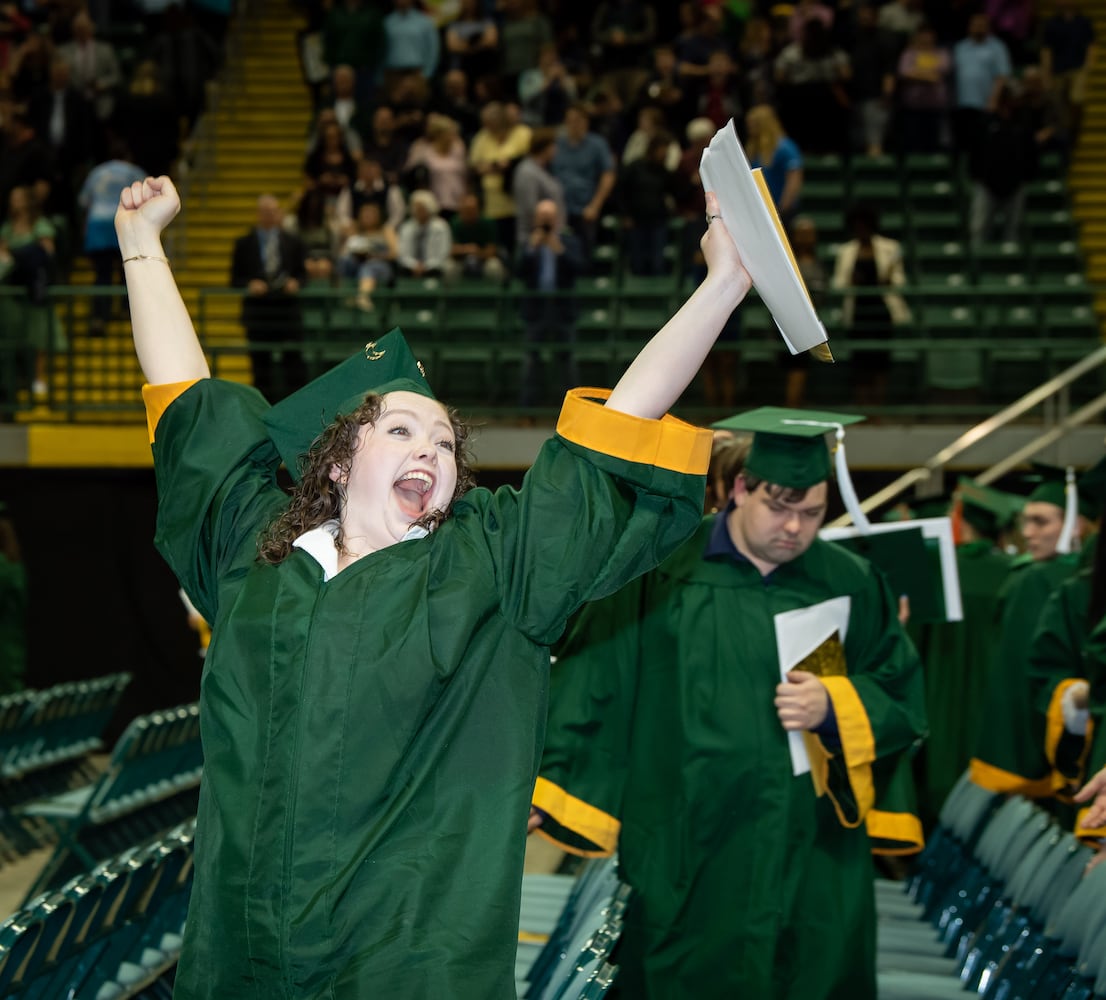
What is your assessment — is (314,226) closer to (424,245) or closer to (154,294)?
(424,245)

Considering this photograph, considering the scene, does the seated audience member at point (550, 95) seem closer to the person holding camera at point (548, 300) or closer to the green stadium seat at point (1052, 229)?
the person holding camera at point (548, 300)

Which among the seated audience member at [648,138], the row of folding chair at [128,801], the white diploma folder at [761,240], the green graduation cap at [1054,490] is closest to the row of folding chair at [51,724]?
the row of folding chair at [128,801]

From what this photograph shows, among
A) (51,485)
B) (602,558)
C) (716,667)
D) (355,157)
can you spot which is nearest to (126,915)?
(716,667)

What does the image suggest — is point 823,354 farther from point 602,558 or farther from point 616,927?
point 616,927

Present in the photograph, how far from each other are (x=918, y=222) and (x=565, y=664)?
415 inches

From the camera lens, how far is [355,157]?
14.2 metres

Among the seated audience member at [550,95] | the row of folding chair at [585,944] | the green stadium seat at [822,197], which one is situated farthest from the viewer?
the green stadium seat at [822,197]

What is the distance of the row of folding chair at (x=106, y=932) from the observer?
3.55 metres

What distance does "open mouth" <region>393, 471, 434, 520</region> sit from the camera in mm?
2873

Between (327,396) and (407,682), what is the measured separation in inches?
26.1

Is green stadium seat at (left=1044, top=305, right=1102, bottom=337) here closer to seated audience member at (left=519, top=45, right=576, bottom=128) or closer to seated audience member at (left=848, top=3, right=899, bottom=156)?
seated audience member at (left=848, top=3, right=899, bottom=156)

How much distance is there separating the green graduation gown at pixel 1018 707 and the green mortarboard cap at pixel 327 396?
12.8 feet

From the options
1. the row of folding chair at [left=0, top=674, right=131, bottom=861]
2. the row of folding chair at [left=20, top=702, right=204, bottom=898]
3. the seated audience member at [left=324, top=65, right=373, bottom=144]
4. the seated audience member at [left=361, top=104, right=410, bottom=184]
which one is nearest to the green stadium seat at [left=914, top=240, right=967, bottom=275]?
the seated audience member at [left=361, top=104, right=410, bottom=184]

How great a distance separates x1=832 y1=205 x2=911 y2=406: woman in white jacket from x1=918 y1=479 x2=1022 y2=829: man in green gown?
10.3 feet
